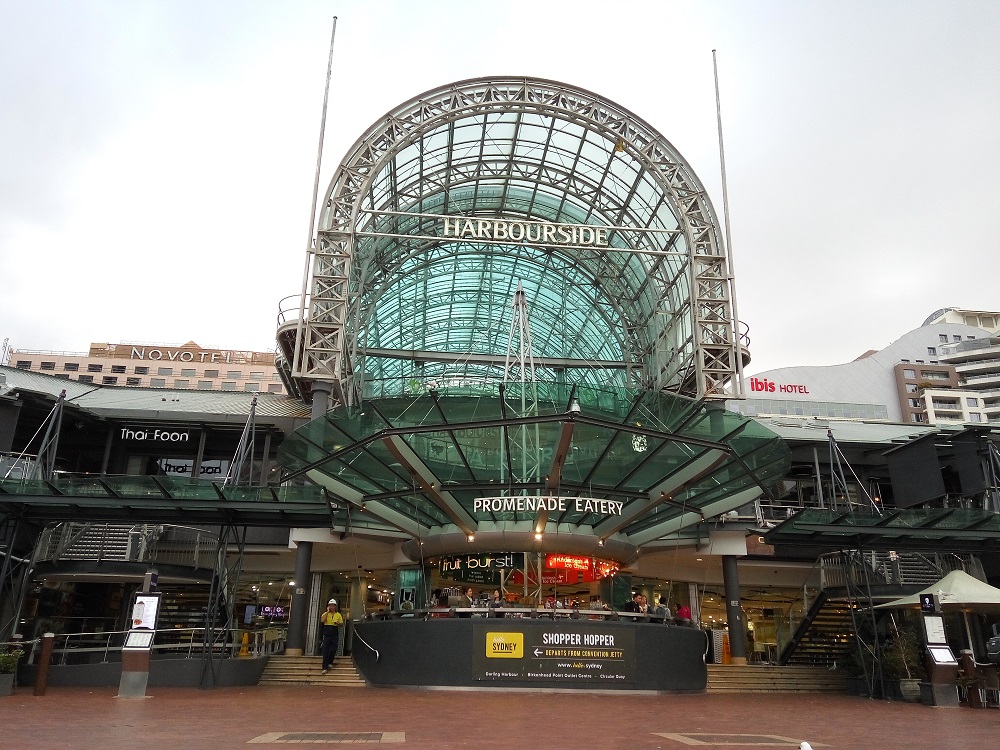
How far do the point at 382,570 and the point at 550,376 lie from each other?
1683 centimetres

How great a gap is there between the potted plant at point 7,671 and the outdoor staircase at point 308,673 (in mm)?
7917

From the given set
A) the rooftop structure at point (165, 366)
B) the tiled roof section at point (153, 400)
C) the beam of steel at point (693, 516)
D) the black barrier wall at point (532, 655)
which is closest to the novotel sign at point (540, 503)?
the black barrier wall at point (532, 655)

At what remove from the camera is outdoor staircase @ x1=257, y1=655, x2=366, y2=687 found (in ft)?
83.4

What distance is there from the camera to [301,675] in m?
26.0

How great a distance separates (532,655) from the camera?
22.2m

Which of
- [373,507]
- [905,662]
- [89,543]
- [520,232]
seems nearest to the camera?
[905,662]

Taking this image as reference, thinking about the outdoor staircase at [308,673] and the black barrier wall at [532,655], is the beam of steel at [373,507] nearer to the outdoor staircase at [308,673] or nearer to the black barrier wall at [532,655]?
the black barrier wall at [532,655]

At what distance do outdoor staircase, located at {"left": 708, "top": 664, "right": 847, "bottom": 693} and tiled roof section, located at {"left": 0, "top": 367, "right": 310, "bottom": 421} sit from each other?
21.7m

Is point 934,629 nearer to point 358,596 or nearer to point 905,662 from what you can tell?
point 905,662

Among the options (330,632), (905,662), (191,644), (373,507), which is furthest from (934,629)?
(191,644)

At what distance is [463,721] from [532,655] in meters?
8.39

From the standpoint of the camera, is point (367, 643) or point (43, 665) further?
point (367, 643)

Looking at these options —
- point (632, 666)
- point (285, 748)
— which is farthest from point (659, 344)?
point (285, 748)

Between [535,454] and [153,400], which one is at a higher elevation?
[153,400]
